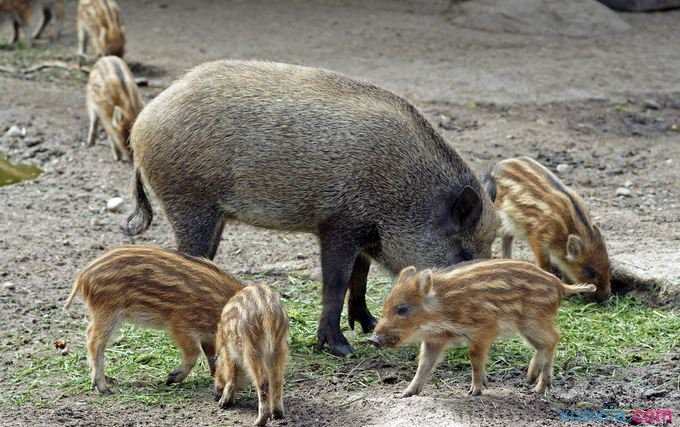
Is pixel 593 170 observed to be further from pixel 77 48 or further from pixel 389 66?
pixel 77 48

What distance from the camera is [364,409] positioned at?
509 centimetres

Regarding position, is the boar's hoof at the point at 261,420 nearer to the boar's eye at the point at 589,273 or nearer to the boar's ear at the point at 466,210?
the boar's ear at the point at 466,210

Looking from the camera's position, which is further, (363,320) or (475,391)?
(363,320)

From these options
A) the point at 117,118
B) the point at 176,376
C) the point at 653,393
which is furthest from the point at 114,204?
the point at 653,393

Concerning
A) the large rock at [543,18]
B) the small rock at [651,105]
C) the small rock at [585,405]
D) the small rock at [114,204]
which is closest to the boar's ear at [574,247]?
the small rock at [585,405]

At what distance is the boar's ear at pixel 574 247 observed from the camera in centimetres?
658

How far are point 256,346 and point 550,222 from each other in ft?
8.42

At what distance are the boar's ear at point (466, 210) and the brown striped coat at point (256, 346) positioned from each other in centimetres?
131

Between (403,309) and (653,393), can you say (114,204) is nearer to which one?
(403,309)

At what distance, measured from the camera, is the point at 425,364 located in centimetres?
511

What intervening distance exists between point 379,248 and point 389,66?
634 cm

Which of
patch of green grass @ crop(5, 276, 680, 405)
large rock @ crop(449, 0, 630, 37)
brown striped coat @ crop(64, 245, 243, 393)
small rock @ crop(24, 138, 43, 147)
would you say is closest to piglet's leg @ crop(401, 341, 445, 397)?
patch of green grass @ crop(5, 276, 680, 405)

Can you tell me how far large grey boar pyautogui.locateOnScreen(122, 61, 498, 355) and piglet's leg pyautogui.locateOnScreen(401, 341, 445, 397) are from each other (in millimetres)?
812

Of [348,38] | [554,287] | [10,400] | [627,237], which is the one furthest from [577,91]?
[10,400]
